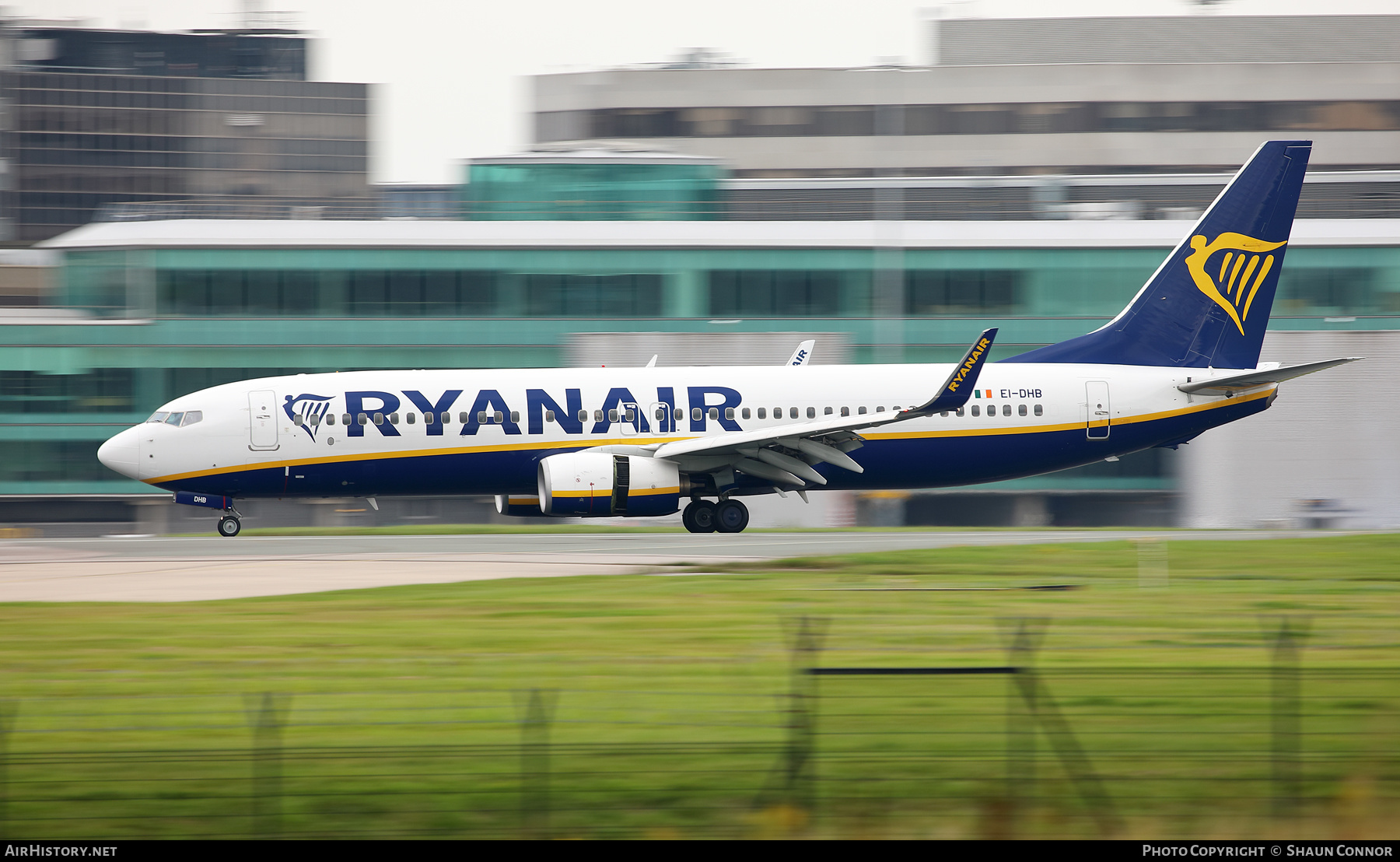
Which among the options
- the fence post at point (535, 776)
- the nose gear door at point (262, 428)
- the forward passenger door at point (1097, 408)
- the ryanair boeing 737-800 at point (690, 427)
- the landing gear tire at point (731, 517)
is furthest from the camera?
the forward passenger door at point (1097, 408)

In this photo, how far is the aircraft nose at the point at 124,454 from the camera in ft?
98.1

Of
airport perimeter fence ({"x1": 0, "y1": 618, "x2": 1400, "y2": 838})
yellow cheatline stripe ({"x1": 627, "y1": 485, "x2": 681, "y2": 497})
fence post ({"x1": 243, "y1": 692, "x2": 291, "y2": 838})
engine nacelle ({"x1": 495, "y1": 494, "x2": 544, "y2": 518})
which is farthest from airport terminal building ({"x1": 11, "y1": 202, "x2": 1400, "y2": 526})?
fence post ({"x1": 243, "y1": 692, "x2": 291, "y2": 838})

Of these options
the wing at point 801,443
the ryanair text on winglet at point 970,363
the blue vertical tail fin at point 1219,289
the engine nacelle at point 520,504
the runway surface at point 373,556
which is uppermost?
the blue vertical tail fin at point 1219,289

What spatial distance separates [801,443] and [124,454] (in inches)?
553

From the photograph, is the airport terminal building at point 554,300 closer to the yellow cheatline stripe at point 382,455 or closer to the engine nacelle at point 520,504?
the engine nacelle at point 520,504

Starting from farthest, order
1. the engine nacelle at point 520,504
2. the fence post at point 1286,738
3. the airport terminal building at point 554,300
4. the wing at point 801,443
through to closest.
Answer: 1. the airport terminal building at point 554,300
2. the engine nacelle at point 520,504
3. the wing at point 801,443
4. the fence post at point 1286,738

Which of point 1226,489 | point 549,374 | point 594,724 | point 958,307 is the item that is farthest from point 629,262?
point 594,724

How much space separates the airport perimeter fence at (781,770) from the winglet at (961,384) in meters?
17.8

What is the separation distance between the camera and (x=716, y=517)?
30344 millimetres

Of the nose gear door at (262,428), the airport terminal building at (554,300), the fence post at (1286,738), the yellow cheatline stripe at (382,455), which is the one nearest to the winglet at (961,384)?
the yellow cheatline stripe at (382,455)

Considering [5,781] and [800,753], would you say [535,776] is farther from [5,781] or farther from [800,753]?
[5,781]

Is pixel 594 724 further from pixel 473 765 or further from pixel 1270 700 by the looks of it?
pixel 1270 700

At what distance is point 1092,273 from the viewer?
146 ft

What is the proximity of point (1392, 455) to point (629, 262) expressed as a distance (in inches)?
884
